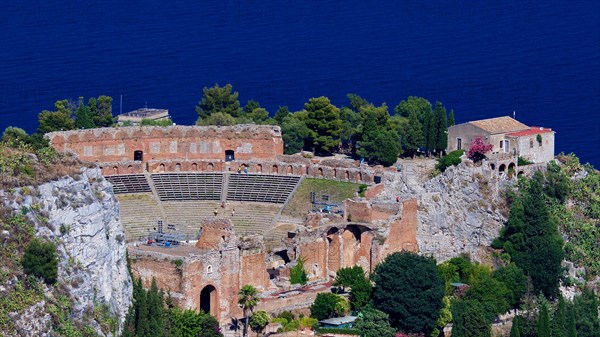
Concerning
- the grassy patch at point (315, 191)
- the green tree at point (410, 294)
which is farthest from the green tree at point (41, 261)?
the grassy patch at point (315, 191)

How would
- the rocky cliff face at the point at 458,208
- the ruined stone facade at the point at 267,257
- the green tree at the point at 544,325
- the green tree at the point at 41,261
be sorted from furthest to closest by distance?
the rocky cliff face at the point at 458,208, the ruined stone facade at the point at 267,257, the green tree at the point at 544,325, the green tree at the point at 41,261

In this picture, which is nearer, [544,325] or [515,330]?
[515,330]

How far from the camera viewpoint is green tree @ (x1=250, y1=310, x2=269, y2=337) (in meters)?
119

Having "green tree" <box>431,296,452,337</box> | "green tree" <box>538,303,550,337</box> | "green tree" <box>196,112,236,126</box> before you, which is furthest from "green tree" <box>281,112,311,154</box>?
"green tree" <box>538,303,550,337</box>

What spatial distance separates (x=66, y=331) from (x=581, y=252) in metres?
42.3

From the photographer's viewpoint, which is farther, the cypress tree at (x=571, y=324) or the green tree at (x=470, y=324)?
the cypress tree at (x=571, y=324)

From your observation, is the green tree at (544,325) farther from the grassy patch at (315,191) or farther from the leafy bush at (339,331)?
the grassy patch at (315,191)

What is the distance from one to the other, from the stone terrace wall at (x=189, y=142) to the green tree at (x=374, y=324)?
27896mm

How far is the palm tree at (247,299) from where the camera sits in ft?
392

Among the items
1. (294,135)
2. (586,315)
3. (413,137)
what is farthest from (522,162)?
(294,135)

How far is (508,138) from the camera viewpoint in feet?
456

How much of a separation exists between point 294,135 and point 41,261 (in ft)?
150

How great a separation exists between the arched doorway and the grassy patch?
15.9 meters

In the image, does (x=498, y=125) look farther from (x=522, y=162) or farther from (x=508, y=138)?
(x=522, y=162)
